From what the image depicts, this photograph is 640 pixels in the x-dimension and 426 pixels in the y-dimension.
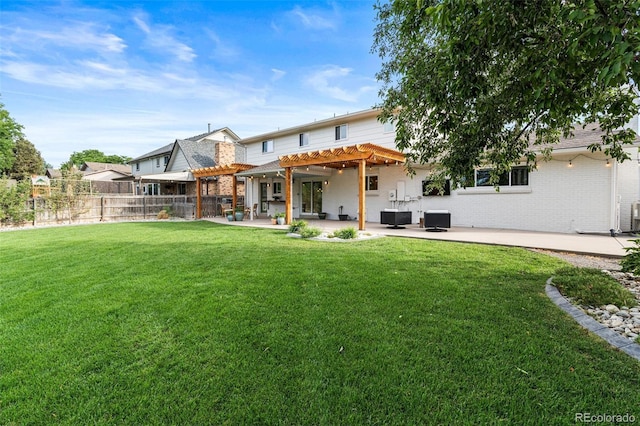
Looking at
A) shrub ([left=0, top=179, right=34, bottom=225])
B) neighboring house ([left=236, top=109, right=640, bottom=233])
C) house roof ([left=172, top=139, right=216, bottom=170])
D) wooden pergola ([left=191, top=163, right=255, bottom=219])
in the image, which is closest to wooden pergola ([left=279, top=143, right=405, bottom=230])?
neighboring house ([left=236, top=109, right=640, bottom=233])

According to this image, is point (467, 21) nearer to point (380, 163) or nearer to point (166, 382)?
point (166, 382)

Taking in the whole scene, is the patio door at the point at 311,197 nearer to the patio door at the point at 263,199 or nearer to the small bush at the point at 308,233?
the patio door at the point at 263,199

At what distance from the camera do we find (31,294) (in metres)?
4.05

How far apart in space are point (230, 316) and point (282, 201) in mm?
14648

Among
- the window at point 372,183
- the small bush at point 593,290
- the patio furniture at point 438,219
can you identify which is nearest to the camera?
the small bush at point 593,290

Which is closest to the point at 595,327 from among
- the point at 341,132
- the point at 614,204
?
the point at 614,204

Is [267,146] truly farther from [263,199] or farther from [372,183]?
[372,183]

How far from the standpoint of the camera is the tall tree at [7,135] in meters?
29.1

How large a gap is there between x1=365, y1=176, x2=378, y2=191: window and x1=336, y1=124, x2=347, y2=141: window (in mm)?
2490

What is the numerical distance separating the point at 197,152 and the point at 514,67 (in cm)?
2378

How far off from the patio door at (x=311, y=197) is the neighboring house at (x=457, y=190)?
58 millimetres

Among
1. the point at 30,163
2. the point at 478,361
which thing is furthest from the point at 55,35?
the point at 30,163

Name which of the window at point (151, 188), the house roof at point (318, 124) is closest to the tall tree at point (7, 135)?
the window at point (151, 188)

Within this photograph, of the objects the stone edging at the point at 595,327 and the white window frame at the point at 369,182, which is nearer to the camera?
the stone edging at the point at 595,327
